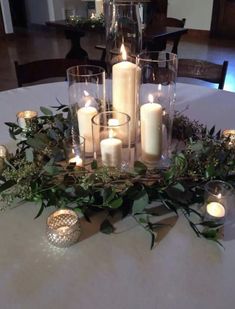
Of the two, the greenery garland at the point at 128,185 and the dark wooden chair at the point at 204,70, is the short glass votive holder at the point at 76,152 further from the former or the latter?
the dark wooden chair at the point at 204,70

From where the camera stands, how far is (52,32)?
5801mm

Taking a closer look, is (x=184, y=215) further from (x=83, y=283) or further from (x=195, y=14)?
(x=195, y=14)

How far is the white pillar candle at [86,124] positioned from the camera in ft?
2.53

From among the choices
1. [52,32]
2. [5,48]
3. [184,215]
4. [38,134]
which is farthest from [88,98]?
[52,32]

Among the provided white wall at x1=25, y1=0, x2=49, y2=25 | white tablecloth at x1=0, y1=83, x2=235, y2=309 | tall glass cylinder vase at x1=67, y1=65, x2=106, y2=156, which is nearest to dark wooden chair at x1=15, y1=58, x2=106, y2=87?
tall glass cylinder vase at x1=67, y1=65, x2=106, y2=156

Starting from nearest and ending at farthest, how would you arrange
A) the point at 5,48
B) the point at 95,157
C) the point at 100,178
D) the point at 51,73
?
1. the point at 100,178
2. the point at 95,157
3. the point at 51,73
4. the point at 5,48

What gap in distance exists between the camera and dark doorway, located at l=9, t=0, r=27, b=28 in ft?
20.3

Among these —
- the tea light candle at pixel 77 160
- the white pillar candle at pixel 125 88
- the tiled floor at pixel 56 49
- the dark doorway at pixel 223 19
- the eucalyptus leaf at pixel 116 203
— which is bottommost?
the tiled floor at pixel 56 49

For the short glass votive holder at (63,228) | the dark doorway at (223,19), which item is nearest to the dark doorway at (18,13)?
the dark doorway at (223,19)

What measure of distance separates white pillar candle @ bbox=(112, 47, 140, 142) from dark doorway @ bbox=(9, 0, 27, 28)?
246 inches

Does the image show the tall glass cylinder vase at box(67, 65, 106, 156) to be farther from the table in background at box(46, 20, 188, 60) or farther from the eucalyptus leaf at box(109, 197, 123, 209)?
the table in background at box(46, 20, 188, 60)

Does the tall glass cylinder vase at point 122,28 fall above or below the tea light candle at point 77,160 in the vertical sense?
above

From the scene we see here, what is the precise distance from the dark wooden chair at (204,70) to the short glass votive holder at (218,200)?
33.2 inches

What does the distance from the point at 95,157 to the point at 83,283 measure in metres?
0.31
